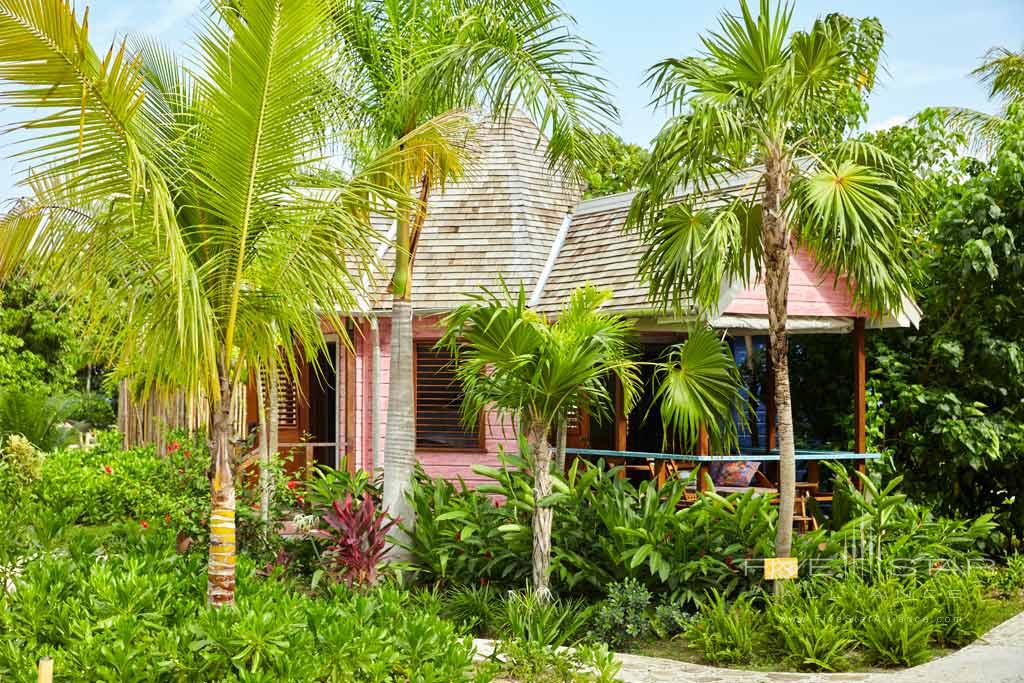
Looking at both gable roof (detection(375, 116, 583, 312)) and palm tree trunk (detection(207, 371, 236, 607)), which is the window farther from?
palm tree trunk (detection(207, 371, 236, 607))

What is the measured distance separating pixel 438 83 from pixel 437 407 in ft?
18.3

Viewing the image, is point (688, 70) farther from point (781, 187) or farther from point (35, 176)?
point (35, 176)

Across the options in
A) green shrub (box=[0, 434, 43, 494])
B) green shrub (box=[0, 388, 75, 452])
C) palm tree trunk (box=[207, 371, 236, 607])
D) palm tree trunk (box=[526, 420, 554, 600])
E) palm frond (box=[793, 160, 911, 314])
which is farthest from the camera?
green shrub (box=[0, 388, 75, 452])

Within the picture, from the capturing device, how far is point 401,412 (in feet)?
35.1

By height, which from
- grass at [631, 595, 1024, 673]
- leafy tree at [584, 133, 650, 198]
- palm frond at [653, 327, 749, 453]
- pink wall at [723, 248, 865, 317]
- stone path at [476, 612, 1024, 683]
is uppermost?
leafy tree at [584, 133, 650, 198]

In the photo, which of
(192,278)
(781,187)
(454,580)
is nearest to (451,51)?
(781,187)

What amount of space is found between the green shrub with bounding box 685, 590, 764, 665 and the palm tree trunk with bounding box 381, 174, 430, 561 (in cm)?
333

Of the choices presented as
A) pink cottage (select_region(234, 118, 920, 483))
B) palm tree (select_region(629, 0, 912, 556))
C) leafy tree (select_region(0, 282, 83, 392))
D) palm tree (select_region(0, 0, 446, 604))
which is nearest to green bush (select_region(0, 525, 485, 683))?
palm tree (select_region(0, 0, 446, 604))

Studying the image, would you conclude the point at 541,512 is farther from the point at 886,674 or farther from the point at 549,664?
the point at 886,674

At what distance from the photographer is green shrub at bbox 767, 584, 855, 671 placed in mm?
8023

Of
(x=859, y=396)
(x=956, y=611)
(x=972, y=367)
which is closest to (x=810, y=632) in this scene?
(x=956, y=611)

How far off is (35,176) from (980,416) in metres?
10.3

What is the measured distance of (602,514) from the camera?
9766 mm

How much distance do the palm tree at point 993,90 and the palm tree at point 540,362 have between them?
14.3 m
